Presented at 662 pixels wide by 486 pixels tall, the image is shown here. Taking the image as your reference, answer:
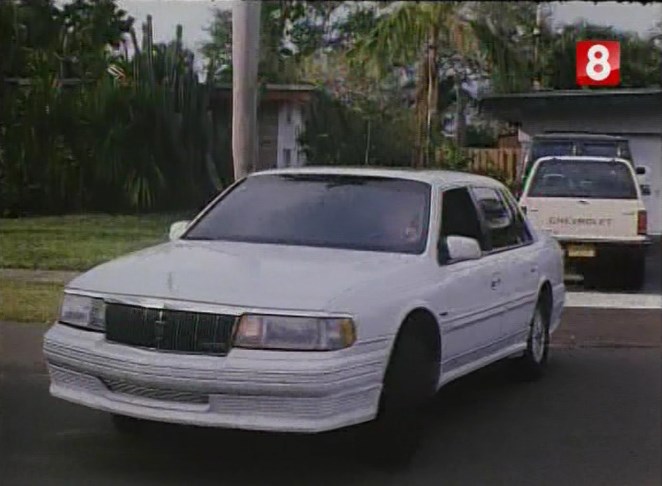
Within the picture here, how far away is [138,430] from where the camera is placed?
570cm

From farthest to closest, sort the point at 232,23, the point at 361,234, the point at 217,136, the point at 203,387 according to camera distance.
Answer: the point at 361,234 → the point at 217,136 → the point at 232,23 → the point at 203,387

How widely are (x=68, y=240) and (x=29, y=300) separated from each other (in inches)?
12.4

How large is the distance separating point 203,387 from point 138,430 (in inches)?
36.8

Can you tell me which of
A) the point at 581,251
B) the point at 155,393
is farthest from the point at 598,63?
the point at 581,251

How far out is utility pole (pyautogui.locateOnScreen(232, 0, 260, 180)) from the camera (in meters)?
5.23

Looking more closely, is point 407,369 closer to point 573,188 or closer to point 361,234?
point 361,234

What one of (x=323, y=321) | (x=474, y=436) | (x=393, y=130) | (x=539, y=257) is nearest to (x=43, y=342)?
(x=323, y=321)

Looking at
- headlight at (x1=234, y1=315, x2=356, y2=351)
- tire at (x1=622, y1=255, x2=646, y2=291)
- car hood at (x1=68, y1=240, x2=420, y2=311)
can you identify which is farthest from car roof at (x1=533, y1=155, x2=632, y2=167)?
headlight at (x1=234, y1=315, x2=356, y2=351)

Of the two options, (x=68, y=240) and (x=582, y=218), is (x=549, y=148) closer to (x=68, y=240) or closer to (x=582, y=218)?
(x=582, y=218)

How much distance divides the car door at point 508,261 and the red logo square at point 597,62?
1.20m

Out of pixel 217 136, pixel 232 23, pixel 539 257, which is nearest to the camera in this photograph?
pixel 232 23

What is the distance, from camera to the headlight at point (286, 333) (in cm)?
495

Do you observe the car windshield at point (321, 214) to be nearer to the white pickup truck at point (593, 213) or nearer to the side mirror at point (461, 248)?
the side mirror at point (461, 248)

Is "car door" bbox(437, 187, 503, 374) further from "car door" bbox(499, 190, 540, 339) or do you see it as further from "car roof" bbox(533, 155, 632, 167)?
"car roof" bbox(533, 155, 632, 167)
